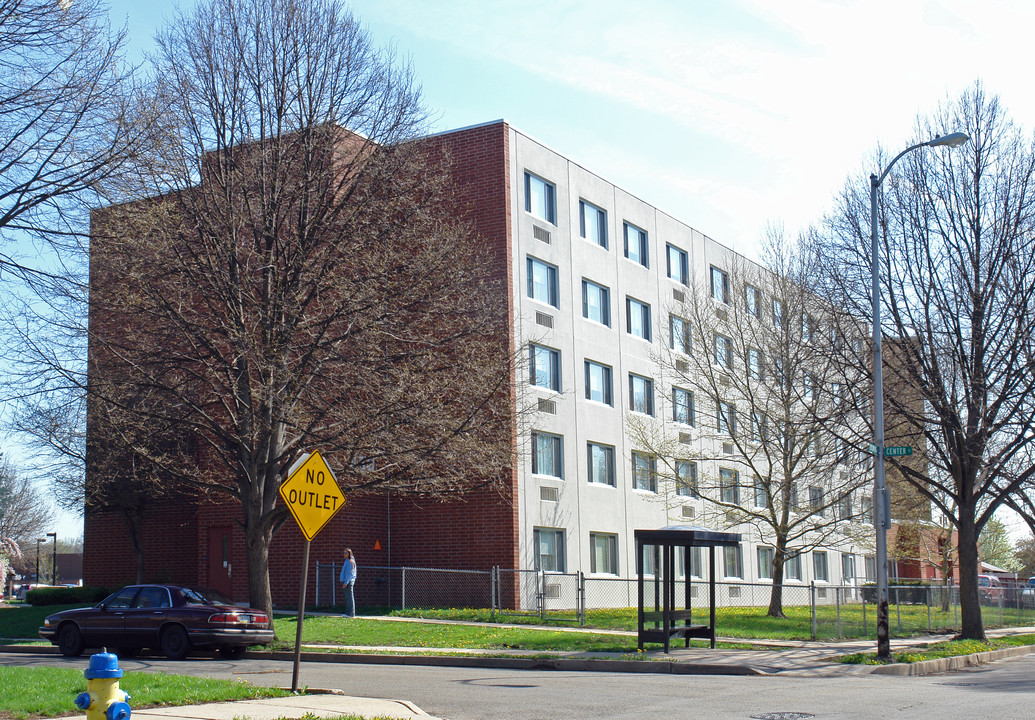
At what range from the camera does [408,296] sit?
66.5 ft

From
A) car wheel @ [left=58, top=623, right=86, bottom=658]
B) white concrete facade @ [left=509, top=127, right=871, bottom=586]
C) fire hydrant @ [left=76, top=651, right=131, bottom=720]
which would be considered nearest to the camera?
fire hydrant @ [left=76, top=651, right=131, bottom=720]

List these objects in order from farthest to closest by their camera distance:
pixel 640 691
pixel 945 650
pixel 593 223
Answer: pixel 593 223, pixel 945 650, pixel 640 691

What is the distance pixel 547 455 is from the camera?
33.2 metres

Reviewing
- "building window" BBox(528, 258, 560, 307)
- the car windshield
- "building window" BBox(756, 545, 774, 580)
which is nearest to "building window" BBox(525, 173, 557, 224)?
"building window" BBox(528, 258, 560, 307)

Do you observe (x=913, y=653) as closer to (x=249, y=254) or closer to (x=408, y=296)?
(x=408, y=296)

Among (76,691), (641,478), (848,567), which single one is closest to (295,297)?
(76,691)

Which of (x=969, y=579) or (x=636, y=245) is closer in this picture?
(x=969, y=579)

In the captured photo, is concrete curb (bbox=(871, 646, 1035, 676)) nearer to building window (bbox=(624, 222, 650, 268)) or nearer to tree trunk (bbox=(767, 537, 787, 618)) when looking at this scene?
tree trunk (bbox=(767, 537, 787, 618))

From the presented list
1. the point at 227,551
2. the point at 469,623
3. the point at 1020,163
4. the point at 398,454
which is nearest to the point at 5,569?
the point at 227,551

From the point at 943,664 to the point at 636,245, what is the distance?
23582 millimetres

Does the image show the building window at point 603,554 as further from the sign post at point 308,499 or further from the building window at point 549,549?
the sign post at point 308,499

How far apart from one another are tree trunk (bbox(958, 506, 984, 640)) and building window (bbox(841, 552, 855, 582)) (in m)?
28.2

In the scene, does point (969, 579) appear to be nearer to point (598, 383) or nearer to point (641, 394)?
point (598, 383)

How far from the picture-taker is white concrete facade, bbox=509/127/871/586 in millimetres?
32750
